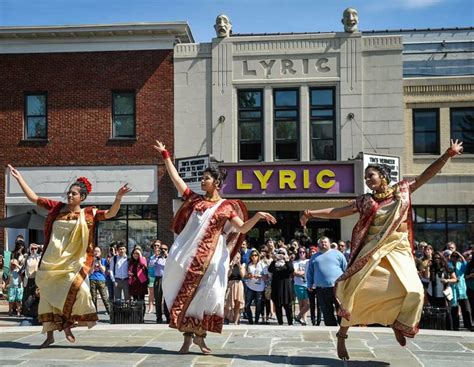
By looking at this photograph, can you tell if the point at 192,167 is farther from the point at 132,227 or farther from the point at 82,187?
the point at 82,187

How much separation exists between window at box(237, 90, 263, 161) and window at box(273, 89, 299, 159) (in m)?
0.52

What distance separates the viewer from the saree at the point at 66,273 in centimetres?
709

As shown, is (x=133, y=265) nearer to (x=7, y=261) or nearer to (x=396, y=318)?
(x=7, y=261)

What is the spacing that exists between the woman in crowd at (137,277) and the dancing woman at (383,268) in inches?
310

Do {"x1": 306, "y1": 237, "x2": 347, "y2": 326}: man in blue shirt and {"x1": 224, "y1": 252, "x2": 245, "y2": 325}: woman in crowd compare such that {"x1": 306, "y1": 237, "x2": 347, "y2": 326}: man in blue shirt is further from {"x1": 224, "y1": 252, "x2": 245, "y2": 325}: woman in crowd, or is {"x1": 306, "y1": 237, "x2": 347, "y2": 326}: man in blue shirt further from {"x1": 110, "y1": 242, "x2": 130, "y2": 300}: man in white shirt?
{"x1": 110, "y1": 242, "x2": 130, "y2": 300}: man in white shirt

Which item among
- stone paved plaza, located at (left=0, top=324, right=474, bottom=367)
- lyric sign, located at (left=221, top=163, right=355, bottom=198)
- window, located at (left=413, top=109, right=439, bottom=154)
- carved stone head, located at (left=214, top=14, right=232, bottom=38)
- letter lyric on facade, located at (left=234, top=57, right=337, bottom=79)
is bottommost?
stone paved plaza, located at (left=0, top=324, right=474, bottom=367)

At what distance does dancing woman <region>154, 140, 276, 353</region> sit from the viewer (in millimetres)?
6656

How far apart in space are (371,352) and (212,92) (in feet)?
52.1

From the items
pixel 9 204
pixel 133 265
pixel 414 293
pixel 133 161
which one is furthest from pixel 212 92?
pixel 414 293

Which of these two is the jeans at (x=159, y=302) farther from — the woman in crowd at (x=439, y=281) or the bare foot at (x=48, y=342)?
the bare foot at (x=48, y=342)

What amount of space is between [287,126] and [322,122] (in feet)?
3.60

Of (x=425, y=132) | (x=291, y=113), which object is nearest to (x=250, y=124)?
(x=291, y=113)

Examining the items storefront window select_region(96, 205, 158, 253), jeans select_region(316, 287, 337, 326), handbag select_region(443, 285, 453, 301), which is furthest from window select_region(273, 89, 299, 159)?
jeans select_region(316, 287, 337, 326)

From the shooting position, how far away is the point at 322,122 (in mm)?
21641
